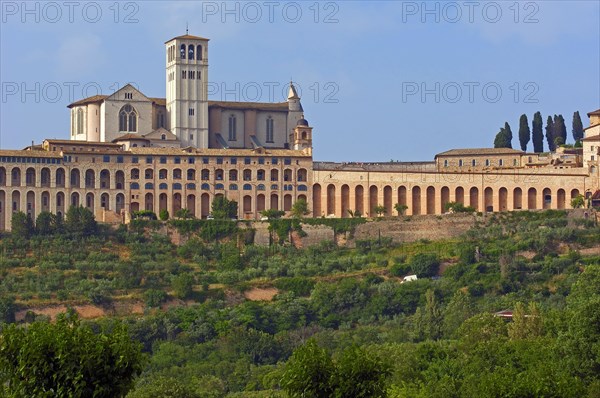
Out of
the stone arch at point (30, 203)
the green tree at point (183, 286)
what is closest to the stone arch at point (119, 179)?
the stone arch at point (30, 203)

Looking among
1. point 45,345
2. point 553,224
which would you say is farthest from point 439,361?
point 553,224

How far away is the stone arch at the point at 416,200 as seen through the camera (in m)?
96.6

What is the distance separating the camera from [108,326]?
2970 inches

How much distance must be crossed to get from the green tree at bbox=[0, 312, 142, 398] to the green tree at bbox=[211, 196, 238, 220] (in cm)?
5423

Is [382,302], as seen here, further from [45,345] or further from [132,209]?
[45,345]

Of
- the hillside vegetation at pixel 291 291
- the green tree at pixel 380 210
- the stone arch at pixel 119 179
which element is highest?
the stone arch at pixel 119 179

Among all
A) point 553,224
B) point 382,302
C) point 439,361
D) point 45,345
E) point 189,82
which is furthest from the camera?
point 189,82

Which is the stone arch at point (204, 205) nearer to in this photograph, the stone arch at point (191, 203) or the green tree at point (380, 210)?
the stone arch at point (191, 203)

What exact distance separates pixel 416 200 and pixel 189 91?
13.7 metres

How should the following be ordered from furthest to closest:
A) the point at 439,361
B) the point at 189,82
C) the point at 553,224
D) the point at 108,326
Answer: the point at 189,82 < the point at 553,224 < the point at 108,326 < the point at 439,361

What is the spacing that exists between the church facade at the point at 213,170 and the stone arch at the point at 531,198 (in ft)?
0.17

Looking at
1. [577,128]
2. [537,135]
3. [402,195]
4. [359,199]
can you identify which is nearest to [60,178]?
[359,199]

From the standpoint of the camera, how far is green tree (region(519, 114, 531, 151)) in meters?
106

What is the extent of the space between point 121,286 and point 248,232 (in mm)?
9520
